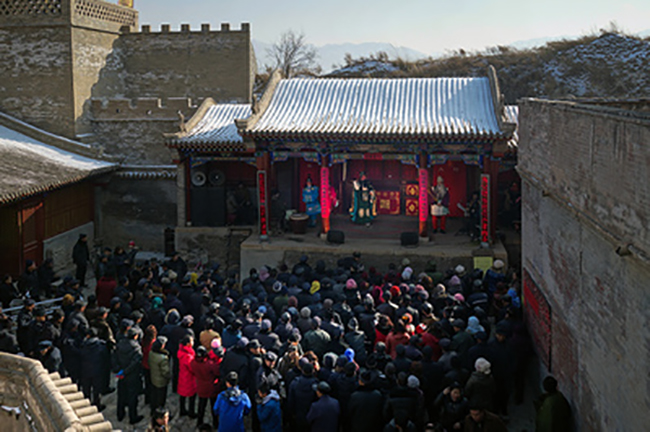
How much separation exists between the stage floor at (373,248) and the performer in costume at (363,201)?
321mm

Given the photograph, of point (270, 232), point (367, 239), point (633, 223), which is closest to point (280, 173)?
point (270, 232)

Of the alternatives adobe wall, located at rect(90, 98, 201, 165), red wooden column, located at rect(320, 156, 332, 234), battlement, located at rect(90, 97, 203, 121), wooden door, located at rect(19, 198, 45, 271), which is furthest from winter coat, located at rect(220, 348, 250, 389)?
battlement, located at rect(90, 97, 203, 121)

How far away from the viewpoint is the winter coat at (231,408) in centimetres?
880

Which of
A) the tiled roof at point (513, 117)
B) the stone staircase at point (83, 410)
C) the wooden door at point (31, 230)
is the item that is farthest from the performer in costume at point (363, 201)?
the stone staircase at point (83, 410)

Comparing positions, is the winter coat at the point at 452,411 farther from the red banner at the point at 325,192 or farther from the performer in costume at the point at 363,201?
the performer in costume at the point at 363,201

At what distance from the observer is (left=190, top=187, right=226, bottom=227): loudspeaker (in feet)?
69.1

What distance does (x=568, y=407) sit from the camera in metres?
8.93

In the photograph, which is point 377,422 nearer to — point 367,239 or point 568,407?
point 568,407

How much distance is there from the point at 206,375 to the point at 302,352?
1.59 metres

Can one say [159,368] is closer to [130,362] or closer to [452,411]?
[130,362]

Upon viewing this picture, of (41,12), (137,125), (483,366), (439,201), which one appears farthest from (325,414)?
(41,12)

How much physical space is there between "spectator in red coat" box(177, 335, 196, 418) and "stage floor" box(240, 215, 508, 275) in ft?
27.1

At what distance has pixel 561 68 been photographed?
36.4 m

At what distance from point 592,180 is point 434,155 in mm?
10321
